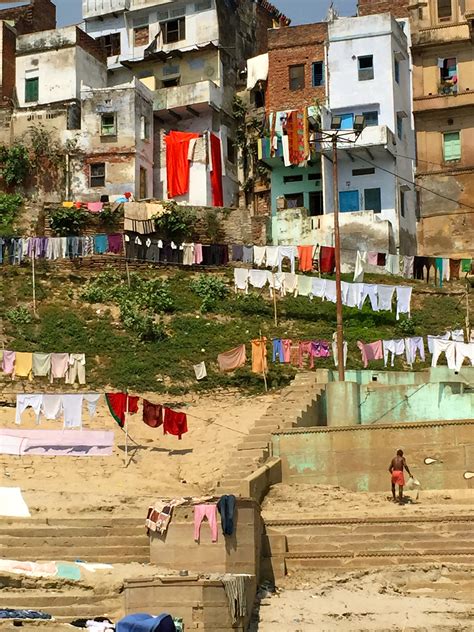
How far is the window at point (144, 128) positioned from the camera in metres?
51.1

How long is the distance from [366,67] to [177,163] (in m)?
9.55

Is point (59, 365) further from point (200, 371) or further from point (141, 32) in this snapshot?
point (141, 32)

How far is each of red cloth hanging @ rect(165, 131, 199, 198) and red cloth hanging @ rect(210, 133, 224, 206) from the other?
97 centimetres

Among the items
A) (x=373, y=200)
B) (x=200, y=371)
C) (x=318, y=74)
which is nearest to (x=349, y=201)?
(x=373, y=200)

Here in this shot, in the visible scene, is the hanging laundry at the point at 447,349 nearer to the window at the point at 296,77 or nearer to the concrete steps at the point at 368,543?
the concrete steps at the point at 368,543

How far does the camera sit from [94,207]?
153 ft

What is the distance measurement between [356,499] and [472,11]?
3106 centimetres

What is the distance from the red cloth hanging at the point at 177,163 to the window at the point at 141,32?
6.60m

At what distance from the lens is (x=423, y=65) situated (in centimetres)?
5138

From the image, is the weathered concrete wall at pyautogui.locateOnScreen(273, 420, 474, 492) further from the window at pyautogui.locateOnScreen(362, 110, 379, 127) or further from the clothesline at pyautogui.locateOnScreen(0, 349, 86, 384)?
the window at pyautogui.locateOnScreen(362, 110, 379, 127)

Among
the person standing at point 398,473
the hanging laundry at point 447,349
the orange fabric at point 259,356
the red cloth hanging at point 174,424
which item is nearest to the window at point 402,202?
the orange fabric at point 259,356

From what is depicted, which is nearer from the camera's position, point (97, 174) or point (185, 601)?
point (185, 601)

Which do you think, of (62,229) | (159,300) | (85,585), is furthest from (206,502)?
(62,229)

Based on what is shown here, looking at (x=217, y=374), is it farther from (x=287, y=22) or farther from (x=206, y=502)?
(x=287, y=22)
